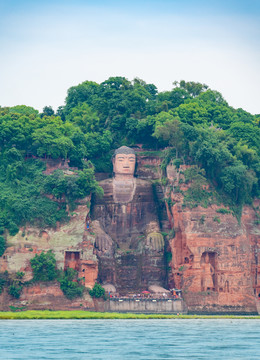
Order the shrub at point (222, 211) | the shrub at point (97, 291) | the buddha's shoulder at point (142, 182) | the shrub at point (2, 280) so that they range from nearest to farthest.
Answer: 1. the shrub at point (2, 280)
2. the shrub at point (97, 291)
3. the shrub at point (222, 211)
4. the buddha's shoulder at point (142, 182)

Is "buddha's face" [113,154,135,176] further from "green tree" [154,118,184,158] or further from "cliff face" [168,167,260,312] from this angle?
"cliff face" [168,167,260,312]

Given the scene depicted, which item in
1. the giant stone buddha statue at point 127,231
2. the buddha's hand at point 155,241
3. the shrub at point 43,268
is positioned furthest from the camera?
the buddha's hand at point 155,241

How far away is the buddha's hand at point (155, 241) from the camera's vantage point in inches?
3438

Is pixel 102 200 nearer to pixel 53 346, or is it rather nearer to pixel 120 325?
pixel 120 325

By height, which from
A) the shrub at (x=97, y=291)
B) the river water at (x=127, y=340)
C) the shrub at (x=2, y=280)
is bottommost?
the river water at (x=127, y=340)

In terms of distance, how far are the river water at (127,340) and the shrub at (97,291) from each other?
10.7 m

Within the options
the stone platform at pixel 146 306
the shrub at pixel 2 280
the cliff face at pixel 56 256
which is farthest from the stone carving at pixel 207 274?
the shrub at pixel 2 280

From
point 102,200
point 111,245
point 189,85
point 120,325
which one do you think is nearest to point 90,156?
point 102,200

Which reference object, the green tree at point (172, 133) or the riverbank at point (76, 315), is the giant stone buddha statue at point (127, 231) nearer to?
the green tree at point (172, 133)

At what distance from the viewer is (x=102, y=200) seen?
91.0 m

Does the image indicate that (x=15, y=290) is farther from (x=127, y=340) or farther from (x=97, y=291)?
(x=127, y=340)

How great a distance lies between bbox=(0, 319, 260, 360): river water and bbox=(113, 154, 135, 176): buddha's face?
999 inches

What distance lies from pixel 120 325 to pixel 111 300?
14.8 m

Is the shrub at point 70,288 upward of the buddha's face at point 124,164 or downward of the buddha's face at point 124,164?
downward
